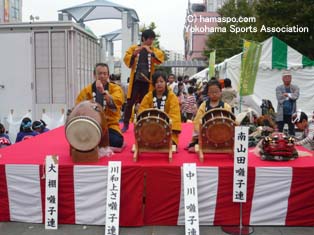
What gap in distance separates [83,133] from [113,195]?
26.4 inches

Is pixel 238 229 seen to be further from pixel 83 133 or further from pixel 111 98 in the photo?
pixel 111 98

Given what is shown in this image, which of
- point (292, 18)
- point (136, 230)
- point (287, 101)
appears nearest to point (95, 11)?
point (292, 18)

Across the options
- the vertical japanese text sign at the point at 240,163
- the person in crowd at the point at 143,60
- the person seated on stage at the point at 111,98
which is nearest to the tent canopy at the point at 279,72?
the person in crowd at the point at 143,60

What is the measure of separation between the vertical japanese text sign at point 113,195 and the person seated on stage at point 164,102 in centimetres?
97

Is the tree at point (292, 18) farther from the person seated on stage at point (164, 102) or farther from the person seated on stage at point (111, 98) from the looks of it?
the person seated on stage at point (111, 98)

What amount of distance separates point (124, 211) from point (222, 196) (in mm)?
944

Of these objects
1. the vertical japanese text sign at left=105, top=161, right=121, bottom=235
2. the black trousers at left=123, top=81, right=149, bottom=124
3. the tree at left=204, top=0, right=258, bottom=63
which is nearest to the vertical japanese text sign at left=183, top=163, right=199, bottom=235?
the vertical japanese text sign at left=105, top=161, right=121, bottom=235

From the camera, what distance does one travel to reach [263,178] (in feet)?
11.5

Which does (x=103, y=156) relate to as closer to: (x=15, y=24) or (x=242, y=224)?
(x=242, y=224)

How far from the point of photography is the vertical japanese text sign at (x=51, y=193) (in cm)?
348

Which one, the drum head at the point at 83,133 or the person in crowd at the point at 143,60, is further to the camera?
the person in crowd at the point at 143,60

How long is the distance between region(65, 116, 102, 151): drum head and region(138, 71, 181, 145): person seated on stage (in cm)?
76

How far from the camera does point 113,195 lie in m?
3.41

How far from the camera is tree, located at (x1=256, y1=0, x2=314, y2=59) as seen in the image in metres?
13.6
